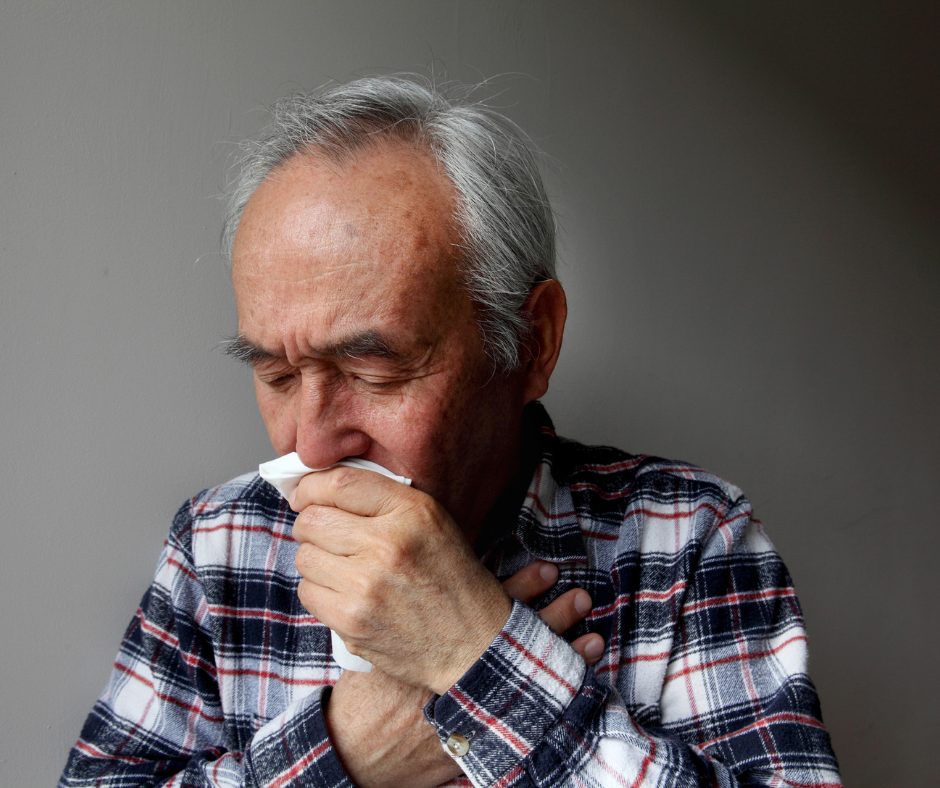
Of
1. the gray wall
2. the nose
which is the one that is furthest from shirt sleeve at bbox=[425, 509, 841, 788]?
the gray wall

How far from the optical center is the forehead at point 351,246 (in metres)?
1.03

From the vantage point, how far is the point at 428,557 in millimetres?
1020

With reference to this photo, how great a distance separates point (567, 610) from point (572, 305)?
0.93 metres

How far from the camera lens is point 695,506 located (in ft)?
4.55

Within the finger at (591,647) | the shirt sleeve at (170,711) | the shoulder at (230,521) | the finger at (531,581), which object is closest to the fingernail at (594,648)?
the finger at (591,647)

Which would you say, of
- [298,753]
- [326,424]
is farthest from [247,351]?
[298,753]

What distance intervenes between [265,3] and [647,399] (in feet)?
4.68

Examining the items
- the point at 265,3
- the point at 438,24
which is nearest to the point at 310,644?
the point at 265,3

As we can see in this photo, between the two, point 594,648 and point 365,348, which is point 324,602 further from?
point 594,648

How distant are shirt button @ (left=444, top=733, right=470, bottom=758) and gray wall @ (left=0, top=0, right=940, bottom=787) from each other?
816 mm

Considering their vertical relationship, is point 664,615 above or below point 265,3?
below

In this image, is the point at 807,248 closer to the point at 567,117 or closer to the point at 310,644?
the point at 567,117

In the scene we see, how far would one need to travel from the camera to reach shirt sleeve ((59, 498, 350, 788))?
45.9 inches

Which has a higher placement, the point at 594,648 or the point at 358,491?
the point at 358,491
